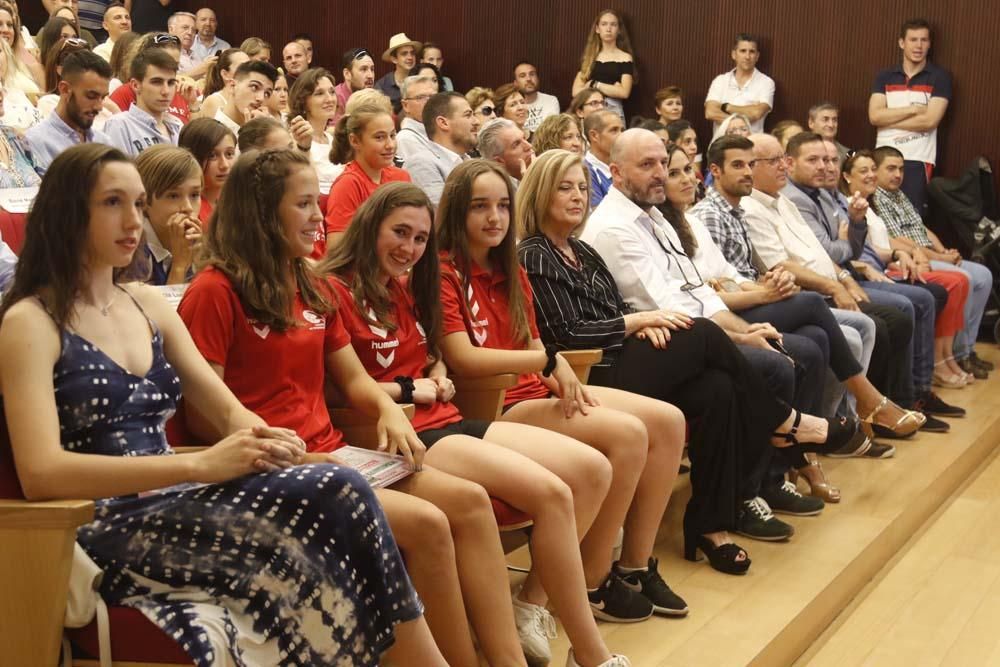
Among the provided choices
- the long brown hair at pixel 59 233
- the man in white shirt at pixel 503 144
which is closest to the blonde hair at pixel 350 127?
the man in white shirt at pixel 503 144

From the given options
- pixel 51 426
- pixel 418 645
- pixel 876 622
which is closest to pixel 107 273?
pixel 51 426

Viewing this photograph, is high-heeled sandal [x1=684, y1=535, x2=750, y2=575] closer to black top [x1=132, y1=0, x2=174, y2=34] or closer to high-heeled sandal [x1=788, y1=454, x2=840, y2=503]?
high-heeled sandal [x1=788, y1=454, x2=840, y2=503]

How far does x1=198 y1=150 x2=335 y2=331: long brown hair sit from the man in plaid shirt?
370 cm

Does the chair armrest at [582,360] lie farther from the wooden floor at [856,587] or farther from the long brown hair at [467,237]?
the wooden floor at [856,587]

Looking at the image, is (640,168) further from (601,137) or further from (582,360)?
(601,137)

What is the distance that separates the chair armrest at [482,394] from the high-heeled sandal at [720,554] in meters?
0.65

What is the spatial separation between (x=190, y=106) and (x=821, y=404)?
273 cm

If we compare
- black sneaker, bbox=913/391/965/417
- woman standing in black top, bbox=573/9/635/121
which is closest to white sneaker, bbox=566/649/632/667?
black sneaker, bbox=913/391/965/417

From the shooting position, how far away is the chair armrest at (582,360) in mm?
2514

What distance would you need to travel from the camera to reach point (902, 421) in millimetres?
3748

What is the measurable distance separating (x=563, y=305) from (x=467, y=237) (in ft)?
1.15

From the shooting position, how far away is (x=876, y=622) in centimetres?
266

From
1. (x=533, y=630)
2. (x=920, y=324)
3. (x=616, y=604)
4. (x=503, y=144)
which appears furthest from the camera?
(x=920, y=324)

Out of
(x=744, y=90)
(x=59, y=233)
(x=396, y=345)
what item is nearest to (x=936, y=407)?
A: (x=396, y=345)
